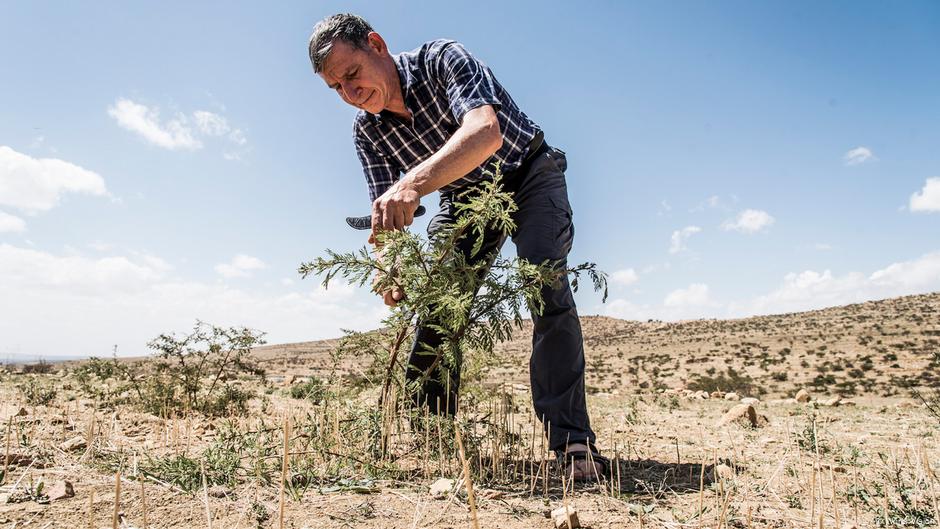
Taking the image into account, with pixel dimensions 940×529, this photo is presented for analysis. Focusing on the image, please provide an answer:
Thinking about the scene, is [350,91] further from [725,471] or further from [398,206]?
[725,471]

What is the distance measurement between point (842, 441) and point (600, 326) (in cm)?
6139

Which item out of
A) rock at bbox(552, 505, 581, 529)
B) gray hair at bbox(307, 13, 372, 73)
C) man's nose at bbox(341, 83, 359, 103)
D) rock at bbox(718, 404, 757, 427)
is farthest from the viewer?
rock at bbox(718, 404, 757, 427)

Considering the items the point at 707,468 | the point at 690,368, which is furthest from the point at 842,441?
the point at 690,368

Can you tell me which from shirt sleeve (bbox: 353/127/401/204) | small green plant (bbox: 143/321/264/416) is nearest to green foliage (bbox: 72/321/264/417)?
small green plant (bbox: 143/321/264/416)

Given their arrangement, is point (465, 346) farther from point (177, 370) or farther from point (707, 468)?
point (177, 370)

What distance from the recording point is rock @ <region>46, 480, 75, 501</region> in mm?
1844

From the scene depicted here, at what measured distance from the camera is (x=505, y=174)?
2.95 metres

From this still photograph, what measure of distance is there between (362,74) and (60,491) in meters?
1.99

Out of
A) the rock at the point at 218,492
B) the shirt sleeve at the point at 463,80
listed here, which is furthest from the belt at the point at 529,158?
the rock at the point at 218,492

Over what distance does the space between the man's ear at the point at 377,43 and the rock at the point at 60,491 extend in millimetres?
2117

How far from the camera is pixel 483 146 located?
2.18 meters

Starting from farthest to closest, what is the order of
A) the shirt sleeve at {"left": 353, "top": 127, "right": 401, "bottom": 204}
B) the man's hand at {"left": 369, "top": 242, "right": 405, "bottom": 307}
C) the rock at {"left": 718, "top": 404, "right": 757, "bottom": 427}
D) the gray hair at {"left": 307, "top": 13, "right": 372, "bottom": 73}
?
the rock at {"left": 718, "top": 404, "right": 757, "bottom": 427}, the shirt sleeve at {"left": 353, "top": 127, "right": 401, "bottom": 204}, the gray hair at {"left": 307, "top": 13, "right": 372, "bottom": 73}, the man's hand at {"left": 369, "top": 242, "right": 405, "bottom": 307}

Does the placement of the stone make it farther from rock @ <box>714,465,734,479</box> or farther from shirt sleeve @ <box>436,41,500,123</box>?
shirt sleeve @ <box>436,41,500,123</box>

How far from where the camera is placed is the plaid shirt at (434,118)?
2.53m
